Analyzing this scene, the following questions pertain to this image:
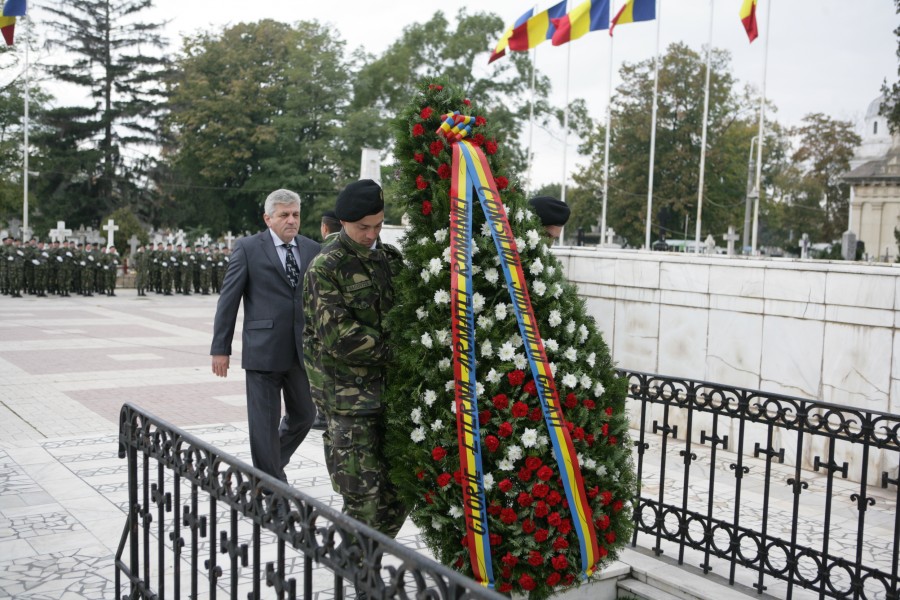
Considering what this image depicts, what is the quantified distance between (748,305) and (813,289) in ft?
2.29

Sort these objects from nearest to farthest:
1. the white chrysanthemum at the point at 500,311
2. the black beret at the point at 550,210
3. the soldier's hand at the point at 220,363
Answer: the white chrysanthemum at the point at 500,311, the black beret at the point at 550,210, the soldier's hand at the point at 220,363

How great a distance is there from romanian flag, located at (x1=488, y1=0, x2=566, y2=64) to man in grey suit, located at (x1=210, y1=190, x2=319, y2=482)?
1290 centimetres

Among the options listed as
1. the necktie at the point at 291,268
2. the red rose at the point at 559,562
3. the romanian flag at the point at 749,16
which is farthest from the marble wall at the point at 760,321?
the romanian flag at the point at 749,16

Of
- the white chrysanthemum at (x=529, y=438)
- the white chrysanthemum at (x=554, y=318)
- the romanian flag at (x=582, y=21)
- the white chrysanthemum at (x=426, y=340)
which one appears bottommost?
the white chrysanthemum at (x=529, y=438)

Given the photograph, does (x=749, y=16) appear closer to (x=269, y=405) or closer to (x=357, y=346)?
(x=269, y=405)

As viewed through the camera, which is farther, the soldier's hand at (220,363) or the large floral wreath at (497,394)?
the soldier's hand at (220,363)

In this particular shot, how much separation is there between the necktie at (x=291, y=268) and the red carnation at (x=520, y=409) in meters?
2.64

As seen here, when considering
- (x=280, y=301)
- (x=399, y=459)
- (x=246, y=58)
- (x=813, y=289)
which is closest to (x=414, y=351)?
(x=399, y=459)

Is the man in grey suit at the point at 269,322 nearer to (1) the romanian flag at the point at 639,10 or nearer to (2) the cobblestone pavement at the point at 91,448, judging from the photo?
(2) the cobblestone pavement at the point at 91,448

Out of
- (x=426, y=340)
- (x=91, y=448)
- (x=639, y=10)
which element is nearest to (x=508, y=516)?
(x=426, y=340)

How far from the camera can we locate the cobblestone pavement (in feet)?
15.1

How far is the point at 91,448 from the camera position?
23.6 feet

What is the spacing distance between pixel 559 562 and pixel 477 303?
0.99 metres

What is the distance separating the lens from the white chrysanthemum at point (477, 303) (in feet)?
10.4
